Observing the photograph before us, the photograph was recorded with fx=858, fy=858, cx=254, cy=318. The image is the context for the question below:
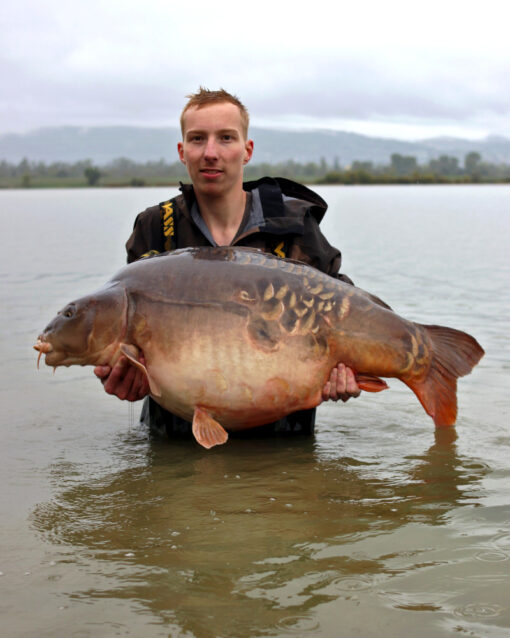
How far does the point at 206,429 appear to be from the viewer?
3.98m

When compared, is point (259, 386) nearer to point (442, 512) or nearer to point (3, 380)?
point (442, 512)

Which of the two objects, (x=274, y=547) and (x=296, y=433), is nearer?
(x=274, y=547)

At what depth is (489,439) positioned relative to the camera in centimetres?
482

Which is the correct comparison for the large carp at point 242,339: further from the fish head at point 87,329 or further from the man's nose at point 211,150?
the man's nose at point 211,150

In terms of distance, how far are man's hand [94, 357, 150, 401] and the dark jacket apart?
29.1 inches

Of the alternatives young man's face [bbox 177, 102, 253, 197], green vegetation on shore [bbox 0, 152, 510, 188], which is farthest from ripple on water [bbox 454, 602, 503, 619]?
green vegetation on shore [bbox 0, 152, 510, 188]

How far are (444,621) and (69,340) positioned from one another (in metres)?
2.11

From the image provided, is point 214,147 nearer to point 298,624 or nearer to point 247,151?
point 247,151

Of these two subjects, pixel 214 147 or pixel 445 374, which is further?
pixel 214 147

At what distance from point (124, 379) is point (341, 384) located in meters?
1.04

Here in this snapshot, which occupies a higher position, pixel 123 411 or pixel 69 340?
pixel 69 340

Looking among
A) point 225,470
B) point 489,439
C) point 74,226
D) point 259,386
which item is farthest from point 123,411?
point 74,226

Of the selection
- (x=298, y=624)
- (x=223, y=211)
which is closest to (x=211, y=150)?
(x=223, y=211)

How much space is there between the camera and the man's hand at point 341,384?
13.2 ft
